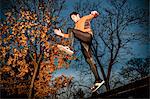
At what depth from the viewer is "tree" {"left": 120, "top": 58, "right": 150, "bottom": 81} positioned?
15.1 feet

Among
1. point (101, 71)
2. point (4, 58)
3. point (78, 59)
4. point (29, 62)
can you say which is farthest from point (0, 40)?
point (101, 71)

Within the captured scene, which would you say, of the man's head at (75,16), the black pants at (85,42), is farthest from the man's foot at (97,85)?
the man's head at (75,16)

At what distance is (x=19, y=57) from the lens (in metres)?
5.13

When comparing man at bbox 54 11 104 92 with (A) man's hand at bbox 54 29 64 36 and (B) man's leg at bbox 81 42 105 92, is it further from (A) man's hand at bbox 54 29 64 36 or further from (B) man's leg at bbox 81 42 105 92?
(A) man's hand at bbox 54 29 64 36

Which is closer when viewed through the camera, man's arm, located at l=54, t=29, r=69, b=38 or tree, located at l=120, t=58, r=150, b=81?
tree, located at l=120, t=58, r=150, b=81

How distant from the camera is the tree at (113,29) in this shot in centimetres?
476

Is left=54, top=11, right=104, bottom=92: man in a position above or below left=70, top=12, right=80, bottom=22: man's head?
below

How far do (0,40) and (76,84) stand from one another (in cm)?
163

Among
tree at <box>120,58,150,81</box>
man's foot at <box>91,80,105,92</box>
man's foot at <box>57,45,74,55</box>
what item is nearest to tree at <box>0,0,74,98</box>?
man's foot at <box>57,45,74,55</box>

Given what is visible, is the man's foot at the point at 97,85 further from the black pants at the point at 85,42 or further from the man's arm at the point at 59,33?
the man's arm at the point at 59,33

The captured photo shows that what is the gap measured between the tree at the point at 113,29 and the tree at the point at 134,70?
0.18 meters

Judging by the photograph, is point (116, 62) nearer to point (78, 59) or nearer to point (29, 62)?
point (78, 59)

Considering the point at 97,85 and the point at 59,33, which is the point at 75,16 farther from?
the point at 97,85

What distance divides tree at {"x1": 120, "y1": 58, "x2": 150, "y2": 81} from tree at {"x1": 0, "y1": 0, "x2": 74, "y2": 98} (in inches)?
38.4
